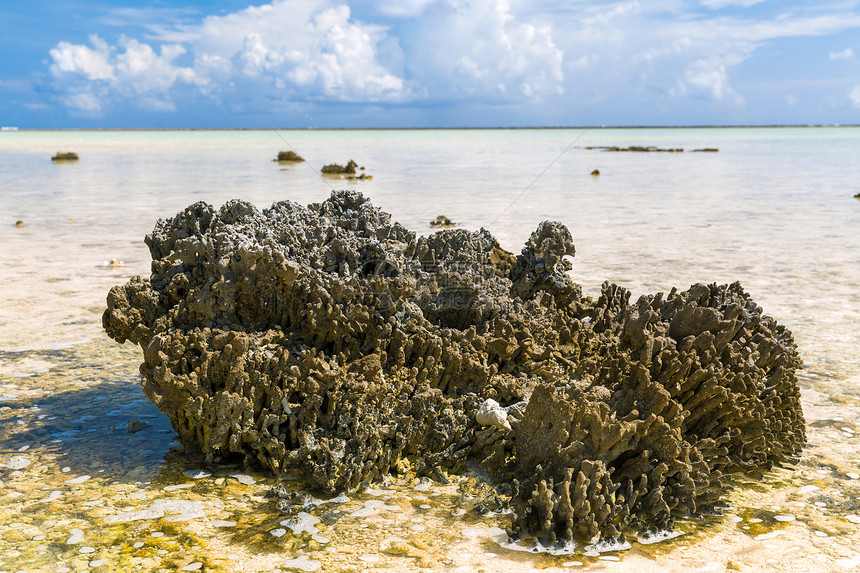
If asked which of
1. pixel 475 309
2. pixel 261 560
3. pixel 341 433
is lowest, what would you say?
pixel 261 560

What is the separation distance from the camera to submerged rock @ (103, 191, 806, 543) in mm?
3234

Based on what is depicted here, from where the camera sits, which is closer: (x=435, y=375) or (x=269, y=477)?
(x=269, y=477)

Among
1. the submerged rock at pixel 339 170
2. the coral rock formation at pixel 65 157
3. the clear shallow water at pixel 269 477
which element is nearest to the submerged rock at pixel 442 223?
the clear shallow water at pixel 269 477

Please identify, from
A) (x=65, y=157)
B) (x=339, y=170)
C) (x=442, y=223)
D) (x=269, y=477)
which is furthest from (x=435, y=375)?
(x=65, y=157)

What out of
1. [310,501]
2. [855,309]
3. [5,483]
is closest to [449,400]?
[310,501]

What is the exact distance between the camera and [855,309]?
23.1 ft

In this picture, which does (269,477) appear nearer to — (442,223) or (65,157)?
(442,223)

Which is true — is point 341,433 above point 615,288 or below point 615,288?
below

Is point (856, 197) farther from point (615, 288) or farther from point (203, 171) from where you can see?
point (203, 171)

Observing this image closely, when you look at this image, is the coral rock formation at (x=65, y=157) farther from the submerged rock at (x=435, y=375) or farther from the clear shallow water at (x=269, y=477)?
the submerged rock at (x=435, y=375)

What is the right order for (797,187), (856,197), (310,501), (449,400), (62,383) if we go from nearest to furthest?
(310,501)
(449,400)
(62,383)
(856,197)
(797,187)

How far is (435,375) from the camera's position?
12.7 feet

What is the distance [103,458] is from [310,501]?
49.7 inches

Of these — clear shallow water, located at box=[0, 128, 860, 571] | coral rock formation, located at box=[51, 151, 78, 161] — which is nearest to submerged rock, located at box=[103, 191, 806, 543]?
clear shallow water, located at box=[0, 128, 860, 571]
